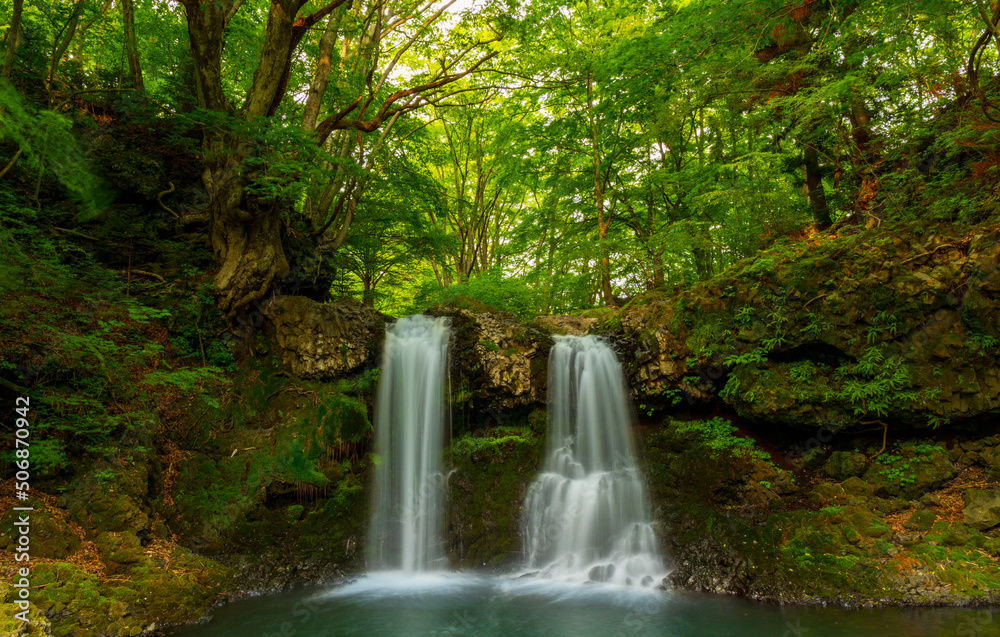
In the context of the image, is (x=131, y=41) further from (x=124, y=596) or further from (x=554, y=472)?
(x=554, y=472)

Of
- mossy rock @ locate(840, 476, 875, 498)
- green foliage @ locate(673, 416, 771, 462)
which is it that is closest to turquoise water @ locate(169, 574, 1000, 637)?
mossy rock @ locate(840, 476, 875, 498)

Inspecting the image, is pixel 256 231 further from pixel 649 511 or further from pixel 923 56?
pixel 923 56

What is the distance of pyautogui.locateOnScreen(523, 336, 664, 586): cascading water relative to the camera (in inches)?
268

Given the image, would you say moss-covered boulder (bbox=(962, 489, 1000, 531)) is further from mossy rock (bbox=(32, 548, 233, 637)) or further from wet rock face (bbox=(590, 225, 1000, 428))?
mossy rock (bbox=(32, 548, 233, 637))

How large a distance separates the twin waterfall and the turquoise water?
25.6 inches

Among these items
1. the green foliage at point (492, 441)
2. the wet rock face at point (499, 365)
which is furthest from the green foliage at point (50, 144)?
the green foliage at point (492, 441)

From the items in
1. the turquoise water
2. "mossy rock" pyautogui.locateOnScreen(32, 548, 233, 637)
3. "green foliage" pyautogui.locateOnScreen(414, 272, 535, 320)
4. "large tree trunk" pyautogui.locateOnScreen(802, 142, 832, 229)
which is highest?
"large tree trunk" pyautogui.locateOnScreen(802, 142, 832, 229)

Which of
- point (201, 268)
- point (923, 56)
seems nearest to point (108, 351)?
point (201, 268)

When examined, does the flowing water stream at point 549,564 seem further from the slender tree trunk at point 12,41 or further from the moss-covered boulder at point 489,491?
the slender tree trunk at point 12,41

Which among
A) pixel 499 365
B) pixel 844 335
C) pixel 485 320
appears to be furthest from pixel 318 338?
pixel 844 335

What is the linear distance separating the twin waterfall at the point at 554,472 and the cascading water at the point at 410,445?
17 millimetres

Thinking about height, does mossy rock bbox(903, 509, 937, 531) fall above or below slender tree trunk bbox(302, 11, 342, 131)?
below

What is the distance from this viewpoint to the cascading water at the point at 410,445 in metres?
7.51

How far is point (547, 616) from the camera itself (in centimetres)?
552
